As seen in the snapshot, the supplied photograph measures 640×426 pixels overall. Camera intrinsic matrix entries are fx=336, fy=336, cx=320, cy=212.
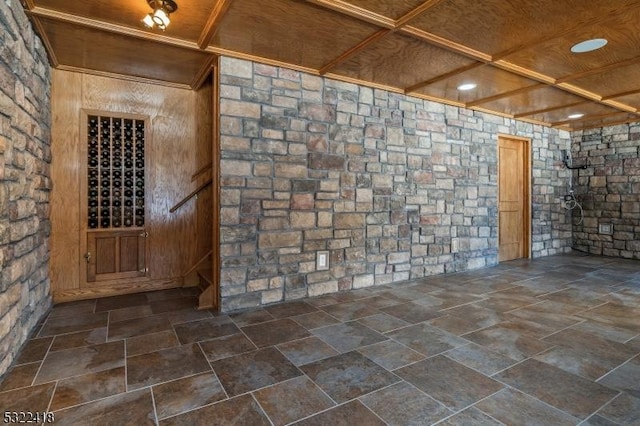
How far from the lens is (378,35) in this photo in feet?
8.45

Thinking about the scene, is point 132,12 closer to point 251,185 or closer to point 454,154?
point 251,185

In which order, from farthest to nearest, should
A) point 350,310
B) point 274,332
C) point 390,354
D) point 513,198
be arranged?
point 513,198, point 350,310, point 274,332, point 390,354

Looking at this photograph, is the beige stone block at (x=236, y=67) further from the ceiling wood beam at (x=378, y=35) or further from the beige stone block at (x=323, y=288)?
the beige stone block at (x=323, y=288)

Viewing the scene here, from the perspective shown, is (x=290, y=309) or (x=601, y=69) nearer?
(x=290, y=309)

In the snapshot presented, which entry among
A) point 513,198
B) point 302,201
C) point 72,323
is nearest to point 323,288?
point 302,201

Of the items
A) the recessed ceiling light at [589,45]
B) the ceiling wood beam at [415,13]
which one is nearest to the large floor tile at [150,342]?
the ceiling wood beam at [415,13]

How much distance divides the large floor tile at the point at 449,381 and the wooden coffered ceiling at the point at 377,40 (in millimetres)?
2258

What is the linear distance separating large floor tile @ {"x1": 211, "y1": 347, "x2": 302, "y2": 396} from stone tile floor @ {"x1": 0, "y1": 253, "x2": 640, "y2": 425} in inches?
0.4

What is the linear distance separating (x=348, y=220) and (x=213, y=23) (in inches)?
85.8

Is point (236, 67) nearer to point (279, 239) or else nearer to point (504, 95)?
point (279, 239)

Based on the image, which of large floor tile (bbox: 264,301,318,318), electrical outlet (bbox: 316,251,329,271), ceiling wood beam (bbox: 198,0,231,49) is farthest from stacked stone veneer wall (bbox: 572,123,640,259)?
ceiling wood beam (bbox: 198,0,231,49)

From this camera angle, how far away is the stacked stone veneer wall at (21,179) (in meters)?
1.90

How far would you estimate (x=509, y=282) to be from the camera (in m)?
3.98

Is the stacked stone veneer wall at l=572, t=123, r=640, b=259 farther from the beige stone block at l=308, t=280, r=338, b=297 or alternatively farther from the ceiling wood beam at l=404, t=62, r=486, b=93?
the beige stone block at l=308, t=280, r=338, b=297
